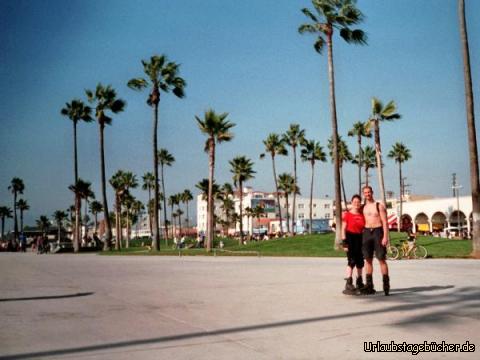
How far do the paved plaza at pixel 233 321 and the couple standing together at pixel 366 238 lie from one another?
311 mm

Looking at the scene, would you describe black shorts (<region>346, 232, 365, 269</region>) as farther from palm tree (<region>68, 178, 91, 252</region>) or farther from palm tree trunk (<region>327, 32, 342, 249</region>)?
palm tree (<region>68, 178, 91, 252</region>)

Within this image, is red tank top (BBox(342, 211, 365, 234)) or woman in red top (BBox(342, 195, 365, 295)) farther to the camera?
red tank top (BBox(342, 211, 365, 234))

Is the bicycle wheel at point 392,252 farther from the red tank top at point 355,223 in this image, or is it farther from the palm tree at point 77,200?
the palm tree at point 77,200

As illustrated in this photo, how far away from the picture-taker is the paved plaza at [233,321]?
4.55 m

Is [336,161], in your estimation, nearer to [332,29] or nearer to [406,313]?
[332,29]

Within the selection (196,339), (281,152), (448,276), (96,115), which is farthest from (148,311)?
(281,152)

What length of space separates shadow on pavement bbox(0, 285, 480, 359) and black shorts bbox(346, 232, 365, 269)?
63 cm

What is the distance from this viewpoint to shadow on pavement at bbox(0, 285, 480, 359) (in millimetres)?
4754

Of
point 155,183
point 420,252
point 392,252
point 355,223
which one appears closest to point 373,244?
point 355,223

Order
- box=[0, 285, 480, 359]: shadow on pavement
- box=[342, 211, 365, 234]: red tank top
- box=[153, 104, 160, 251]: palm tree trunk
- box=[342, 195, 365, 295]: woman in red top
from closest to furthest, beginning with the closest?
box=[0, 285, 480, 359]: shadow on pavement, box=[342, 195, 365, 295]: woman in red top, box=[342, 211, 365, 234]: red tank top, box=[153, 104, 160, 251]: palm tree trunk

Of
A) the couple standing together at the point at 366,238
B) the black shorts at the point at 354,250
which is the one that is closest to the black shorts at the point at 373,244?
the couple standing together at the point at 366,238

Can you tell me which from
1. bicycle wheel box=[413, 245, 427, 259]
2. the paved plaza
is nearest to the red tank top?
the paved plaza

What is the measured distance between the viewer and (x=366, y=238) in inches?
323

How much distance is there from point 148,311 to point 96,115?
4419 cm
